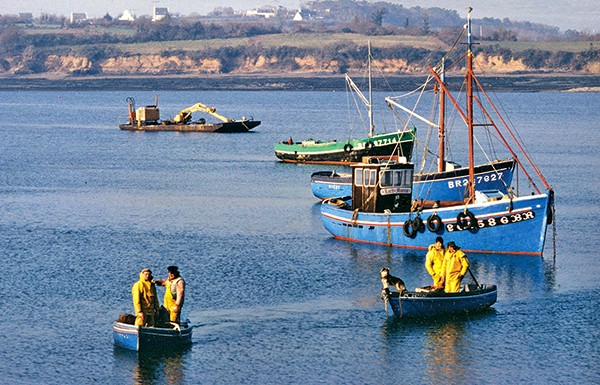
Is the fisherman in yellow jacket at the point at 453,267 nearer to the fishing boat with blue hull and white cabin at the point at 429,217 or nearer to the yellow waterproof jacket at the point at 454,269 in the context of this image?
the yellow waterproof jacket at the point at 454,269

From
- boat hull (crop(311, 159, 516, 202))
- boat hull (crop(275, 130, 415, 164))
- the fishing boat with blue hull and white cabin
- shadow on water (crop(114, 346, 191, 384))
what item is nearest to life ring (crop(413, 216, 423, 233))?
the fishing boat with blue hull and white cabin

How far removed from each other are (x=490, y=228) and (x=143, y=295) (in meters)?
21.6

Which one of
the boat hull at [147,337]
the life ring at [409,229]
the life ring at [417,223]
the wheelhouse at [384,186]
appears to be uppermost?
the wheelhouse at [384,186]

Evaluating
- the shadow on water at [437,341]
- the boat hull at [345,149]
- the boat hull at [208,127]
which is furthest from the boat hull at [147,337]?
the boat hull at [208,127]

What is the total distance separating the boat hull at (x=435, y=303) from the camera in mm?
42594

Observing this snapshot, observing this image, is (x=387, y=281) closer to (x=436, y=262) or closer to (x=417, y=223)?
(x=436, y=262)

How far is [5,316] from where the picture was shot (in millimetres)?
44406

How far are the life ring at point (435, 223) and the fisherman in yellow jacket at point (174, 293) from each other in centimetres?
1863

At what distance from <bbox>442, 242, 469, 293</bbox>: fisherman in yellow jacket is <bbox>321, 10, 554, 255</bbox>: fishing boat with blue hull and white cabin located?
10.6 meters

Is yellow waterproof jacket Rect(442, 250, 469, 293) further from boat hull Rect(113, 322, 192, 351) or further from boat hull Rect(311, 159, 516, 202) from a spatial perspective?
boat hull Rect(311, 159, 516, 202)

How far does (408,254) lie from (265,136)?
8497cm

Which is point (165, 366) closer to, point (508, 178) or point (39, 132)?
point (508, 178)

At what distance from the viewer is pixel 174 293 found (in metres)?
38.6

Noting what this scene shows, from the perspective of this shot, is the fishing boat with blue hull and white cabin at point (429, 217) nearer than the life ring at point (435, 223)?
Yes
